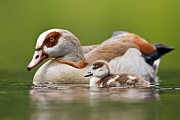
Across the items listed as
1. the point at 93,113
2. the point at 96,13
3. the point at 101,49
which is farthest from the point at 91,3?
the point at 93,113

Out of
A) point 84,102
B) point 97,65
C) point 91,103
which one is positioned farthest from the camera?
point 97,65

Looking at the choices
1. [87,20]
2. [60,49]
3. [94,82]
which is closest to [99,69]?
[94,82]

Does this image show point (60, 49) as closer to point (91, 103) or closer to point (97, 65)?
point (97, 65)

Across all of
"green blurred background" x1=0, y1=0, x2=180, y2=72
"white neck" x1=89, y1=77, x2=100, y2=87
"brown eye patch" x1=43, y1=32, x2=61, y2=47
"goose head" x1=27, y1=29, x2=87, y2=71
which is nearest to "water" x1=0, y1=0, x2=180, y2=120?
"green blurred background" x1=0, y1=0, x2=180, y2=72

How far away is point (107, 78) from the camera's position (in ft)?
47.2

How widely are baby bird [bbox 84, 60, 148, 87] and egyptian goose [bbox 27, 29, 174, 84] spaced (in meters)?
0.84

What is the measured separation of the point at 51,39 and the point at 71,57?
1.64ft

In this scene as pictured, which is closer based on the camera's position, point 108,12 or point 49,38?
point 49,38

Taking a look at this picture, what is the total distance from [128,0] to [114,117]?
29691mm

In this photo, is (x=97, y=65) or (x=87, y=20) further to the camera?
(x=87, y=20)

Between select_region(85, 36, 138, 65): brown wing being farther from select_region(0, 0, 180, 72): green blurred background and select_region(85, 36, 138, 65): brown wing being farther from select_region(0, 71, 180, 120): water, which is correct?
select_region(0, 0, 180, 72): green blurred background

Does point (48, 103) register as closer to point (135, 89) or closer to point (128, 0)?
point (135, 89)

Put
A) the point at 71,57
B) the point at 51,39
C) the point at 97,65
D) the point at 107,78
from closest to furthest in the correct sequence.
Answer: the point at 107,78 < the point at 97,65 < the point at 51,39 < the point at 71,57

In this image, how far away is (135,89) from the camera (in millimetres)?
13961
